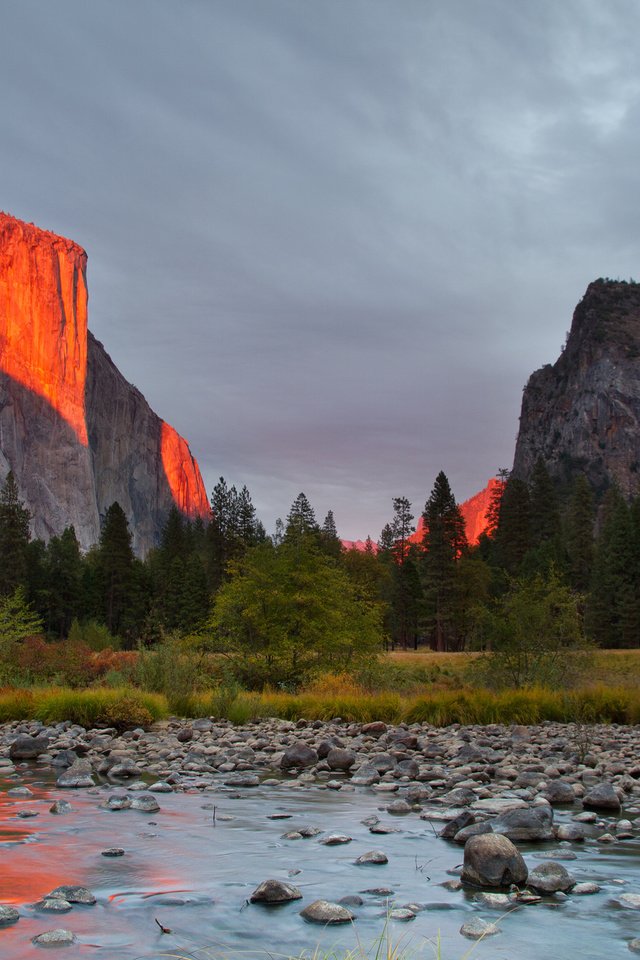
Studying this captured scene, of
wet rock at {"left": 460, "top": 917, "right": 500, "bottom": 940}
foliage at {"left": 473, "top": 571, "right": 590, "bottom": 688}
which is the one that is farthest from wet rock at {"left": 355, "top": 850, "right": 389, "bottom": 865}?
foliage at {"left": 473, "top": 571, "right": 590, "bottom": 688}

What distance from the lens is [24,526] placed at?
79812mm

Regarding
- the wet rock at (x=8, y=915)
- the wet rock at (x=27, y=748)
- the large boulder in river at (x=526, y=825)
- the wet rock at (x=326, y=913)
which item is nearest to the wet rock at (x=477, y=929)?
the wet rock at (x=326, y=913)

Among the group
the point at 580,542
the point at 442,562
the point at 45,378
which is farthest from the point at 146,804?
the point at 45,378

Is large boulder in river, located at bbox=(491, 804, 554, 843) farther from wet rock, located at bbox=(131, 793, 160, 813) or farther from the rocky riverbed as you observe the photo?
wet rock, located at bbox=(131, 793, 160, 813)

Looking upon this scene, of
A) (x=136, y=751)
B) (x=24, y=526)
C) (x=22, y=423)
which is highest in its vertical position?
(x=22, y=423)

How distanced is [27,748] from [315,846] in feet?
23.7

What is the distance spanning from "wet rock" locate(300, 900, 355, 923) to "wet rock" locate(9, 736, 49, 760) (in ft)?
28.5

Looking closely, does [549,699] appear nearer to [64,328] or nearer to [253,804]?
[253,804]

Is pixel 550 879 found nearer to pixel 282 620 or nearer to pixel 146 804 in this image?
pixel 146 804

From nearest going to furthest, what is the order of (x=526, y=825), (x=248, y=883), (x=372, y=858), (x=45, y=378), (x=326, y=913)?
1. (x=326, y=913)
2. (x=248, y=883)
3. (x=372, y=858)
4. (x=526, y=825)
5. (x=45, y=378)

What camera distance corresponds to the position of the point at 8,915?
4.35 metres

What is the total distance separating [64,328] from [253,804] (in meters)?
151

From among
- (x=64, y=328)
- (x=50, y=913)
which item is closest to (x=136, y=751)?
(x=50, y=913)

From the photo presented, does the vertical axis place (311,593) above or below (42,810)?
above
